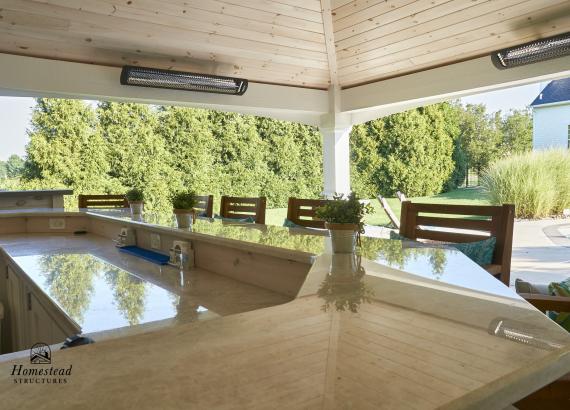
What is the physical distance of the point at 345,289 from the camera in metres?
1.00

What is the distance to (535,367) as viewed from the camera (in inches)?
23.0

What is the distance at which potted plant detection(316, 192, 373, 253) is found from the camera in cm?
134

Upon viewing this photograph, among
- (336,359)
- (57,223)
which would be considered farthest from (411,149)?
(336,359)

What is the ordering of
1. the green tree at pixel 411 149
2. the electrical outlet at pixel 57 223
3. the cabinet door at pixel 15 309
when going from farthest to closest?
the green tree at pixel 411 149
the electrical outlet at pixel 57 223
the cabinet door at pixel 15 309

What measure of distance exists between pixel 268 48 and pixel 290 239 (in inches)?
111

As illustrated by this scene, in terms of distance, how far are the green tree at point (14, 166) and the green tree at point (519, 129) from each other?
7.73 metres

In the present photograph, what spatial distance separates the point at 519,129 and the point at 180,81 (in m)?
6.79

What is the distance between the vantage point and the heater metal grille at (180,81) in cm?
375

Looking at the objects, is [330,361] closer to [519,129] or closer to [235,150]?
[235,150]

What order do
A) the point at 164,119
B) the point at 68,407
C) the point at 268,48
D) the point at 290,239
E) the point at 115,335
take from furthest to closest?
the point at 164,119, the point at 268,48, the point at 290,239, the point at 115,335, the point at 68,407

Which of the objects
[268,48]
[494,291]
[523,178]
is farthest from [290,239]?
[523,178]

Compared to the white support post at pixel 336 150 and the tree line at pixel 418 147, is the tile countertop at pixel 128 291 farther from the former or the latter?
the tree line at pixel 418 147

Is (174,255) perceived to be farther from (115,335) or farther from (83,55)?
(83,55)

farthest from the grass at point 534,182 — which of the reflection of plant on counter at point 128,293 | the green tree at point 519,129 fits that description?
the reflection of plant on counter at point 128,293
